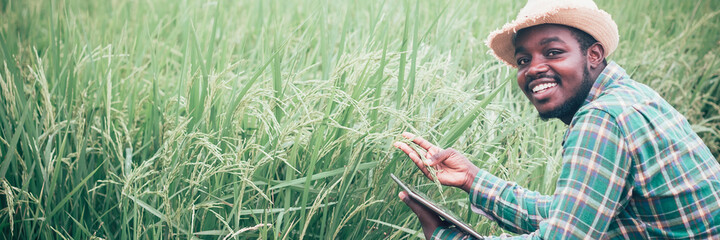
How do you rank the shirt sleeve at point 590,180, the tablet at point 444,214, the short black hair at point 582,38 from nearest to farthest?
the shirt sleeve at point 590,180 < the tablet at point 444,214 < the short black hair at point 582,38

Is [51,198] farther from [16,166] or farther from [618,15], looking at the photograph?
[618,15]

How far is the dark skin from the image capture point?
171 centimetres

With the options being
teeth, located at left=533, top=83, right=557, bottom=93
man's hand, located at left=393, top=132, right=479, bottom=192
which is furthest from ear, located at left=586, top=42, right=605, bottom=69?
man's hand, located at left=393, top=132, right=479, bottom=192

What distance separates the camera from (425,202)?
1669mm

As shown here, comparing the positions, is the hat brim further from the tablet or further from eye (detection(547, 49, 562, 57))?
the tablet

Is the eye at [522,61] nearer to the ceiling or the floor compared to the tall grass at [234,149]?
nearer to the ceiling

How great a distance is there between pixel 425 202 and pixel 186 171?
771 millimetres

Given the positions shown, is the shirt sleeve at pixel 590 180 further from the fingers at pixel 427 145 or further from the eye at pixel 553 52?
the fingers at pixel 427 145

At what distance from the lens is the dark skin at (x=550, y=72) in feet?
5.62

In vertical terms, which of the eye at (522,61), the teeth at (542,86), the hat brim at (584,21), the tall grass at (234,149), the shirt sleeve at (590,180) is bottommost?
the tall grass at (234,149)

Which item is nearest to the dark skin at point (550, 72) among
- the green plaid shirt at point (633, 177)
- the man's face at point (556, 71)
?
the man's face at point (556, 71)

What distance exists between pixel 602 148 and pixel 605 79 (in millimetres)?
293

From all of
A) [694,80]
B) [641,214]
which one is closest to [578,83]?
[641,214]

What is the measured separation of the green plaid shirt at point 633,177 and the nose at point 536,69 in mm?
188
